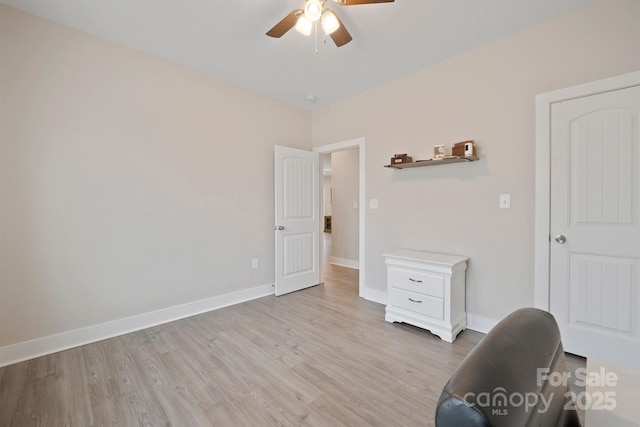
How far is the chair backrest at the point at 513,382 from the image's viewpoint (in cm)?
40

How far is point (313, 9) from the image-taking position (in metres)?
1.71

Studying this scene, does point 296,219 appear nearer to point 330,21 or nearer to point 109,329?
point 109,329

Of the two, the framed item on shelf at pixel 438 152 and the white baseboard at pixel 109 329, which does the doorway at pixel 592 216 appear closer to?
the framed item on shelf at pixel 438 152

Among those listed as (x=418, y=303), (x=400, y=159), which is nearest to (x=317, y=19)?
(x=400, y=159)

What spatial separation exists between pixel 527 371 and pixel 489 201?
2292mm

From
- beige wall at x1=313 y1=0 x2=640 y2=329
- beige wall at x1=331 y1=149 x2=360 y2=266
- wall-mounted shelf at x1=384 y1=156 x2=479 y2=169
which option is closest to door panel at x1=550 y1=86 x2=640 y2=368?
beige wall at x1=313 y1=0 x2=640 y2=329

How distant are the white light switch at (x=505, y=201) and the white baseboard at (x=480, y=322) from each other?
3.41 ft

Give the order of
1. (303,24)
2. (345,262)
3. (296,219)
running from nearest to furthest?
(303,24)
(296,219)
(345,262)

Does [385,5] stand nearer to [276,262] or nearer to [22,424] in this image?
[276,262]

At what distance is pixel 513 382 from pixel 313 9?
207 cm

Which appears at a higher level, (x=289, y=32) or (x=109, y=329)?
(x=289, y=32)

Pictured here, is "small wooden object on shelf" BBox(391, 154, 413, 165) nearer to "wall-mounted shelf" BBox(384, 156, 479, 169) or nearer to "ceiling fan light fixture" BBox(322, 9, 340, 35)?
"wall-mounted shelf" BBox(384, 156, 479, 169)

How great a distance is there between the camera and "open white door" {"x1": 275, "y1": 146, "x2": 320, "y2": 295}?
11.6 ft

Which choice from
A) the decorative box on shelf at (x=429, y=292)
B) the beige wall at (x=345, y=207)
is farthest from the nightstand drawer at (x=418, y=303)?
the beige wall at (x=345, y=207)
